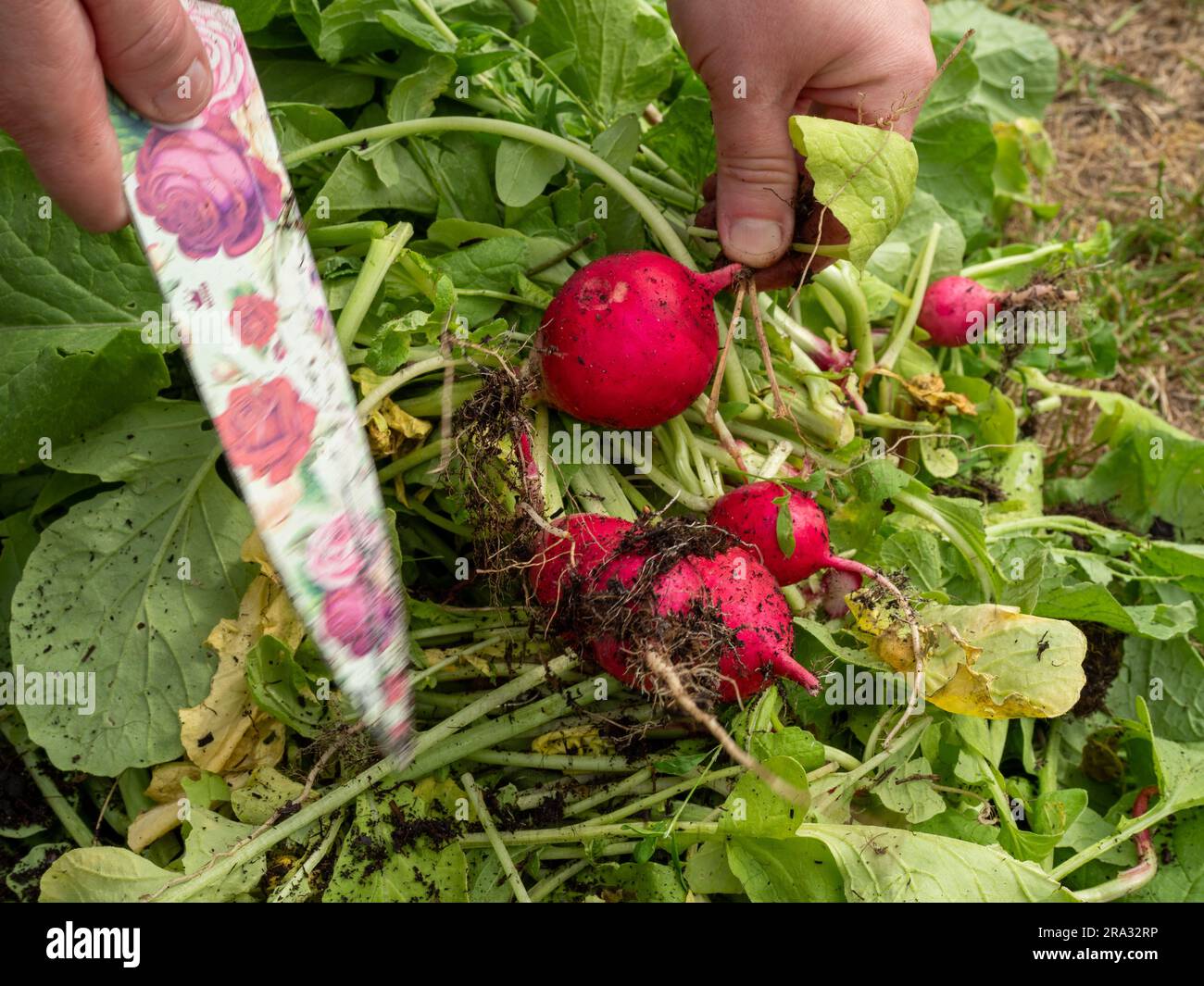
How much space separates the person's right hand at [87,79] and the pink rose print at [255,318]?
0.84ft

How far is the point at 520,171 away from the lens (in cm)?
211

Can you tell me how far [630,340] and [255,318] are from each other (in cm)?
67

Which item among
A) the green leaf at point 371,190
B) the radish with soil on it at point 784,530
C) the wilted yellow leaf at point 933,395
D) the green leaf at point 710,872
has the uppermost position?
the green leaf at point 371,190

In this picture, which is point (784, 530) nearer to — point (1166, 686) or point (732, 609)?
point (732, 609)

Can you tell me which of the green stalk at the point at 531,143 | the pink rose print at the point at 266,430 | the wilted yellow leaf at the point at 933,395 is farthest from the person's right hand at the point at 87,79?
the wilted yellow leaf at the point at 933,395

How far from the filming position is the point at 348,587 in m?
1.59

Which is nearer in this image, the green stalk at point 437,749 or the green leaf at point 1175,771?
the green stalk at point 437,749

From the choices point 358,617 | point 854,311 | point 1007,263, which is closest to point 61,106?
point 358,617

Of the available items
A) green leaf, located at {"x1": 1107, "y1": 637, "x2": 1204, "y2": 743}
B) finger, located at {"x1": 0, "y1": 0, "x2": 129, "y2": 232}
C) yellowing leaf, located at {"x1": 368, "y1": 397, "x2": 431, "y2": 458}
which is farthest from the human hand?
green leaf, located at {"x1": 1107, "y1": 637, "x2": 1204, "y2": 743}

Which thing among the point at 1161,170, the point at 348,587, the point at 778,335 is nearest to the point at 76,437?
the point at 348,587

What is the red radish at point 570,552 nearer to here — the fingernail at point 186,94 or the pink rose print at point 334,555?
the pink rose print at point 334,555

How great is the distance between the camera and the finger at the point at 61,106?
1352 mm
